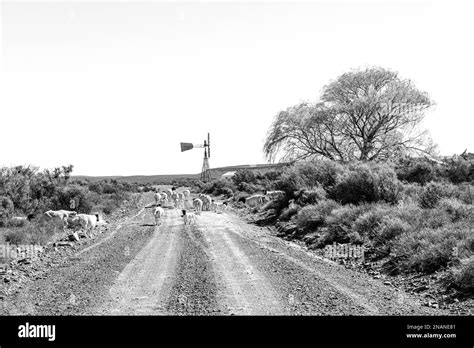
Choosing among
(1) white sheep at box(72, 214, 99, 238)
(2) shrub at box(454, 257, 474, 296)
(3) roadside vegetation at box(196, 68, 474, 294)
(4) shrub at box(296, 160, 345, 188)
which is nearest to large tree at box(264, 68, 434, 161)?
(3) roadside vegetation at box(196, 68, 474, 294)

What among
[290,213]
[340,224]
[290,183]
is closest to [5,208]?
[290,213]

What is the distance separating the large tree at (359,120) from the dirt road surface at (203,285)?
1966cm

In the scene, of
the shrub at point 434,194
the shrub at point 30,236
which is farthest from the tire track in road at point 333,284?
the shrub at point 30,236

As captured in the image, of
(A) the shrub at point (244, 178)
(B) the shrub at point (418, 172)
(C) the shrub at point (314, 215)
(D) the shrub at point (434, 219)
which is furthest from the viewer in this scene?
(A) the shrub at point (244, 178)

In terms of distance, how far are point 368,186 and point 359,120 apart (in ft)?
44.4

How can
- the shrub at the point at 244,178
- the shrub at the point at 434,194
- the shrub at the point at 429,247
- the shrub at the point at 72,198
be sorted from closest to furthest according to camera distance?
1. the shrub at the point at 429,247
2. the shrub at the point at 434,194
3. the shrub at the point at 72,198
4. the shrub at the point at 244,178

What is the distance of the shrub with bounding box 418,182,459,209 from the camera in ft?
59.5

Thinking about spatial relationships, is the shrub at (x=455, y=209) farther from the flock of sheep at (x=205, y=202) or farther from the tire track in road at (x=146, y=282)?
the flock of sheep at (x=205, y=202)

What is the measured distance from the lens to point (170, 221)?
24188mm

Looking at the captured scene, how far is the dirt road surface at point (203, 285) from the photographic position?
26.7 ft

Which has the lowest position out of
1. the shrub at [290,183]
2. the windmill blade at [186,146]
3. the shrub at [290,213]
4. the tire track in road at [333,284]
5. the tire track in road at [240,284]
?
the tire track in road at [333,284]

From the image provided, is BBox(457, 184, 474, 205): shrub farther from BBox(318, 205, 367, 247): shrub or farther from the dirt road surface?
the dirt road surface
